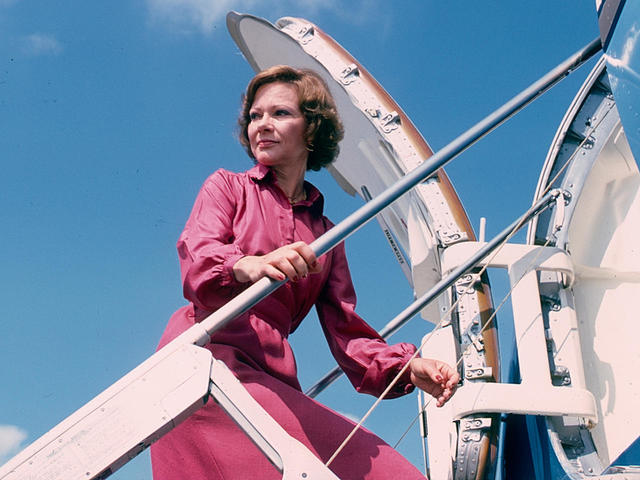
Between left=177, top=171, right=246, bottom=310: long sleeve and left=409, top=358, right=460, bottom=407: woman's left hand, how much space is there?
532 mm

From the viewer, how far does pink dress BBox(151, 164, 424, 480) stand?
185cm

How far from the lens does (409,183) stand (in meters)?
2.00

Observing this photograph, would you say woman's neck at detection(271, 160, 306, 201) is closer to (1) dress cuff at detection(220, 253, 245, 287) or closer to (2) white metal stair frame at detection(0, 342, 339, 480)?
(1) dress cuff at detection(220, 253, 245, 287)

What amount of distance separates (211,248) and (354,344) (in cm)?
56

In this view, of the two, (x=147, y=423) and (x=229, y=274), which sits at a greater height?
(x=229, y=274)

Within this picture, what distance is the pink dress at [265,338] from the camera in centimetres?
185

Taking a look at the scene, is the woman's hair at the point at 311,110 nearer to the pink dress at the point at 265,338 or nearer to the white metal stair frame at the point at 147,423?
the pink dress at the point at 265,338

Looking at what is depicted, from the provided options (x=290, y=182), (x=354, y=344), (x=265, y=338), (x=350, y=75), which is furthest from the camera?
(x=350, y=75)

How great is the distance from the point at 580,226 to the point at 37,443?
238 centimetres

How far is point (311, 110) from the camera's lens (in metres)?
2.40

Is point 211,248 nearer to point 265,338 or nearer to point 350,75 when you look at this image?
point 265,338

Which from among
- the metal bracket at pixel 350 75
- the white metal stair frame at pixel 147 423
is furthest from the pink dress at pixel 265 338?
the metal bracket at pixel 350 75

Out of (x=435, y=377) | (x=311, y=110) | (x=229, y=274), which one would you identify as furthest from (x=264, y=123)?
(x=435, y=377)

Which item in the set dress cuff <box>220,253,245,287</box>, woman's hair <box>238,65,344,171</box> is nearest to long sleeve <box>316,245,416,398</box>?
woman's hair <box>238,65,344,171</box>
